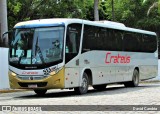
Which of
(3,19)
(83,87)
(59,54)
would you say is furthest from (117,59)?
(3,19)

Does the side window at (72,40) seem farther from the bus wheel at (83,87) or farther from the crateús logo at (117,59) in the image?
the crateús logo at (117,59)

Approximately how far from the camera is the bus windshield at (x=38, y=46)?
59.5 feet

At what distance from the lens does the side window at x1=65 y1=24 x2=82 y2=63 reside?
18.5m

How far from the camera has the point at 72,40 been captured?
61.8ft

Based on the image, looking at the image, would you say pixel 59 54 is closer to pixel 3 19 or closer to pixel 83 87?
pixel 83 87

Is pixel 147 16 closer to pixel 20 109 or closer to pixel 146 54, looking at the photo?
pixel 146 54

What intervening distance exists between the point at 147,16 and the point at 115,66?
32137 millimetres

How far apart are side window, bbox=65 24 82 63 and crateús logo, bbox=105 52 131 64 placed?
3.57m

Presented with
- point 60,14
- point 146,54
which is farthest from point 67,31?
point 60,14

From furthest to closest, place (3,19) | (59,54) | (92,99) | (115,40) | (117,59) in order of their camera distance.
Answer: (3,19)
(117,59)
(115,40)
(59,54)
(92,99)

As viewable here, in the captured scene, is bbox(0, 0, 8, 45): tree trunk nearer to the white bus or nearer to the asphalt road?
the white bus

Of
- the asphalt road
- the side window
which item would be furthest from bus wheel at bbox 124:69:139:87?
the side window

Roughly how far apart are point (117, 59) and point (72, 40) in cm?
539

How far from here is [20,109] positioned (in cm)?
1184
